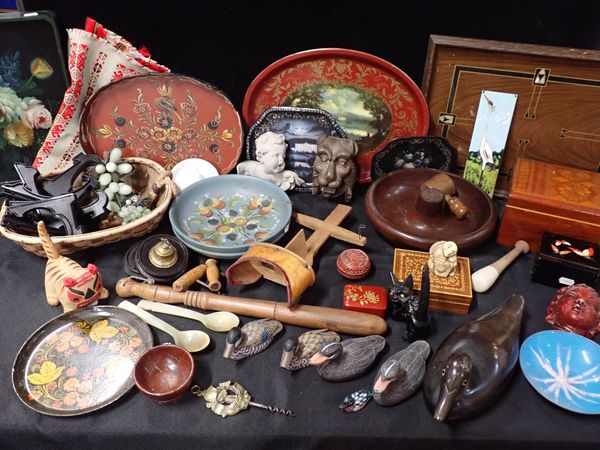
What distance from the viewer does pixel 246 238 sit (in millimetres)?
1628

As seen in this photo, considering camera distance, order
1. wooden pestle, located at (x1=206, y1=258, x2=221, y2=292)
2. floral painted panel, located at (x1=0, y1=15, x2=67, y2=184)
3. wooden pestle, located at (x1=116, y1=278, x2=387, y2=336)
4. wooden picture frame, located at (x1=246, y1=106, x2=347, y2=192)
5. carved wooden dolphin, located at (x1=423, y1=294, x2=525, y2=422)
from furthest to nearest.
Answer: wooden picture frame, located at (x1=246, y1=106, x2=347, y2=192)
floral painted panel, located at (x1=0, y1=15, x2=67, y2=184)
wooden pestle, located at (x1=206, y1=258, x2=221, y2=292)
wooden pestle, located at (x1=116, y1=278, x2=387, y2=336)
carved wooden dolphin, located at (x1=423, y1=294, x2=525, y2=422)

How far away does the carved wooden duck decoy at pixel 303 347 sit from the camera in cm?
126

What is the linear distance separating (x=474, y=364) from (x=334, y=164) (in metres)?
0.75

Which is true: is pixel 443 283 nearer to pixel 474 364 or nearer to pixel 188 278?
pixel 474 364

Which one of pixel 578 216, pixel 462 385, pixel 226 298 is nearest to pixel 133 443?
pixel 226 298

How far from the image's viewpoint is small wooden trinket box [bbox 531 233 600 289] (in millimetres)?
1445

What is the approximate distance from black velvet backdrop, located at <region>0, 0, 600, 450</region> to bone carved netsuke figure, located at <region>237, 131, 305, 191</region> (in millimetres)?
75

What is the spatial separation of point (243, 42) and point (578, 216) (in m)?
1.15

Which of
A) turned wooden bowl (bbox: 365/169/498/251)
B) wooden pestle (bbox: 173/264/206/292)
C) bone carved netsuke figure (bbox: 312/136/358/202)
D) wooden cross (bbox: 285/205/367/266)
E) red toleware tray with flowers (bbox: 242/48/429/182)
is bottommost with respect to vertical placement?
wooden pestle (bbox: 173/264/206/292)

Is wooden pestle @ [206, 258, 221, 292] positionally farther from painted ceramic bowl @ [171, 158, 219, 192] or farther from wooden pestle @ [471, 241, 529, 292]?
wooden pestle @ [471, 241, 529, 292]

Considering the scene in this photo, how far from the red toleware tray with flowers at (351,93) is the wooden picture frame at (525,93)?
0.26 ft

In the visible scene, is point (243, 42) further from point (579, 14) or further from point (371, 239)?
point (579, 14)

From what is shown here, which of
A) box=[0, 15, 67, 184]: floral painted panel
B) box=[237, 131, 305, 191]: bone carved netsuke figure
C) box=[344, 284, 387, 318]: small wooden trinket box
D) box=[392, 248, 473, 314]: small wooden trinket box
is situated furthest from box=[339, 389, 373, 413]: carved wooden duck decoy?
box=[0, 15, 67, 184]: floral painted panel

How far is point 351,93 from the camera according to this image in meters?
1.76
